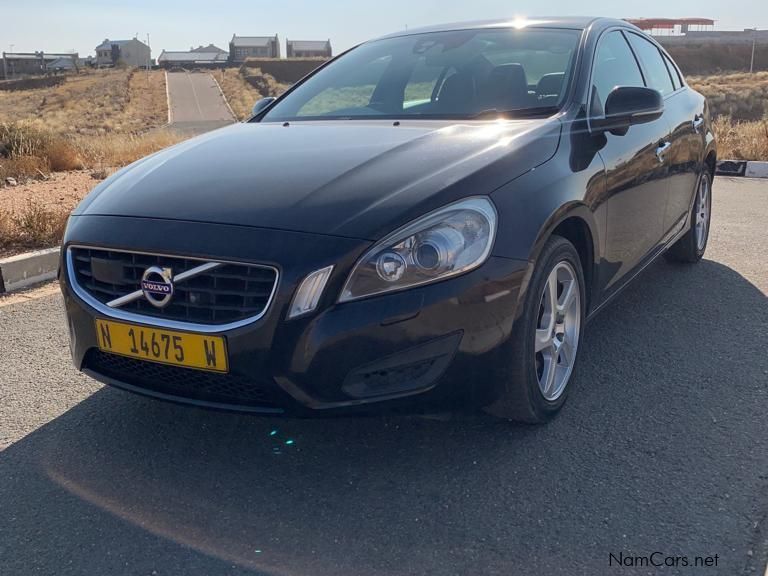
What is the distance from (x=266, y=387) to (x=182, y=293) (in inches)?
16.4

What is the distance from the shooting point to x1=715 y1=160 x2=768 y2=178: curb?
30.8 feet

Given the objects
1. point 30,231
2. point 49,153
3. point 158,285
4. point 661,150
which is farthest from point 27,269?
point 49,153

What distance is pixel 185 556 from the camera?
2119 millimetres

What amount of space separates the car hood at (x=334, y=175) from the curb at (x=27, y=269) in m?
2.19

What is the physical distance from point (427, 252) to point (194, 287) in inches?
29.6

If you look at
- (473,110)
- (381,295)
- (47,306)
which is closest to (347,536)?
(381,295)

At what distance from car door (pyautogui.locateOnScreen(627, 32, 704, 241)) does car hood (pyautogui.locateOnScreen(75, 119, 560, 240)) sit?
1482 mm

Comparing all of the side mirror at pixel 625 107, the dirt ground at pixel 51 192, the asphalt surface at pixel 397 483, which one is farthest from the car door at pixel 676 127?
the dirt ground at pixel 51 192

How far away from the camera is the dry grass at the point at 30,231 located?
5.47 m

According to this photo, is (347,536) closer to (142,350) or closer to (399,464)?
(399,464)

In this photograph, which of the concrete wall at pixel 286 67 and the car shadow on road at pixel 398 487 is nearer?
the car shadow on road at pixel 398 487

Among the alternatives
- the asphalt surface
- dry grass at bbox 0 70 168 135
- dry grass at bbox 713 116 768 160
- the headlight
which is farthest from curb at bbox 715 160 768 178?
dry grass at bbox 0 70 168 135

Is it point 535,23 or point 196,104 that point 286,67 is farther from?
point 535,23

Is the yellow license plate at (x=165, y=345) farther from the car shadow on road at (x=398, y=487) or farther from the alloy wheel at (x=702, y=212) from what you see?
the alloy wheel at (x=702, y=212)
